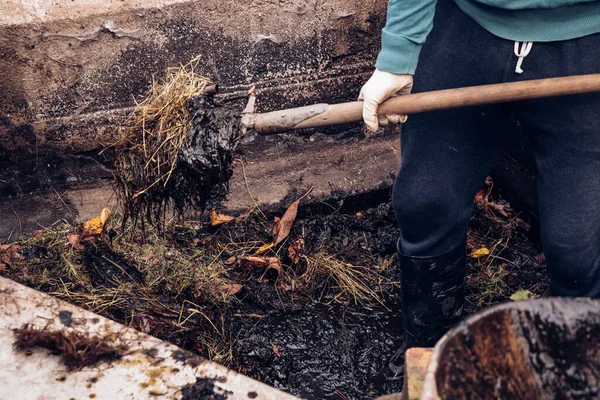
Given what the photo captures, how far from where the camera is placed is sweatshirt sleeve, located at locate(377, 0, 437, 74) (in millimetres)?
1838

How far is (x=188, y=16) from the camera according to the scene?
299 centimetres

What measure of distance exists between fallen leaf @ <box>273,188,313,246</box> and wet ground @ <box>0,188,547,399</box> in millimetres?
45

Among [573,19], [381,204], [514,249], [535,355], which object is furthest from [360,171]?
[535,355]

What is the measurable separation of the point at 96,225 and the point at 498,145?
7.06ft

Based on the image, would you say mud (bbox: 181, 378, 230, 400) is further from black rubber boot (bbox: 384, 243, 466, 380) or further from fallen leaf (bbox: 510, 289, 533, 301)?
fallen leaf (bbox: 510, 289, 533, 301)

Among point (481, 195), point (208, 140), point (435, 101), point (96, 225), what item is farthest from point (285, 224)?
point (435, 101)

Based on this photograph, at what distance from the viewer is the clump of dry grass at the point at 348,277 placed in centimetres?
Result: 296

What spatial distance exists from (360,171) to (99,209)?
1528 millimetres

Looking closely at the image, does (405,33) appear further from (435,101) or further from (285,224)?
(285,224)

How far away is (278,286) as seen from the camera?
9.84 feet

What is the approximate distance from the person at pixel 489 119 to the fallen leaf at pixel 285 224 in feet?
3.39

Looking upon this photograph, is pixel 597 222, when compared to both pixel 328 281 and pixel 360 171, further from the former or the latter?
pixel 360 171

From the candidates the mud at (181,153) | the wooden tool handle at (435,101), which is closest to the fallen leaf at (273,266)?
the mud at (181,153)

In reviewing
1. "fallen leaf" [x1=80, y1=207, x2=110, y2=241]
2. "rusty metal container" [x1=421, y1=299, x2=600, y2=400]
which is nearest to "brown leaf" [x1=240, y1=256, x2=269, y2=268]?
→ "fallen leaf" [x1=80, y1=207, x2=110, y2=241]
